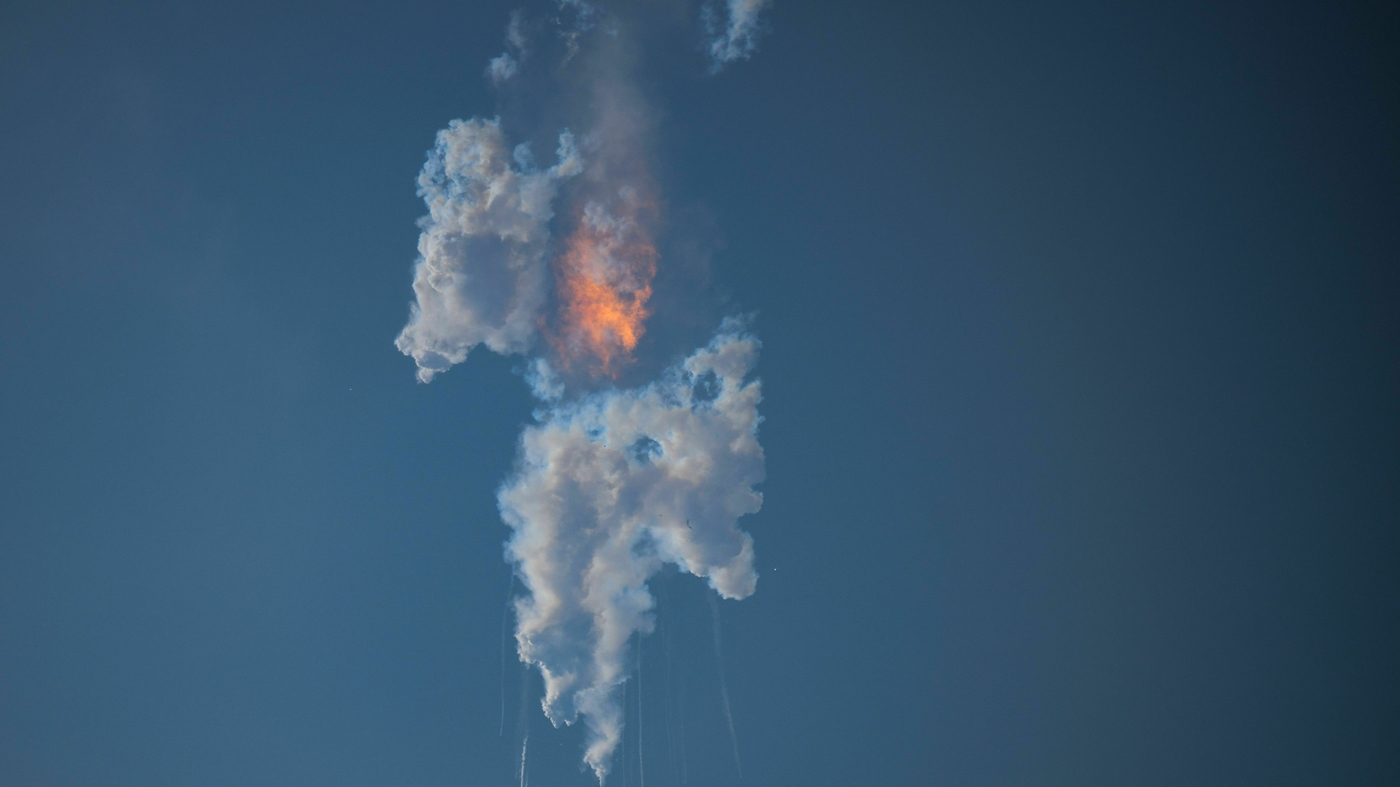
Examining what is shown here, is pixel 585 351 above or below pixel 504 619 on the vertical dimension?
above

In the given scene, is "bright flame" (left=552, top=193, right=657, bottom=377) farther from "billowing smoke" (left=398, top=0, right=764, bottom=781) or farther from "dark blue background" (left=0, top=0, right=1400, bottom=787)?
"dark blue background" (left=0, top=0, right=1400, bottom=787)

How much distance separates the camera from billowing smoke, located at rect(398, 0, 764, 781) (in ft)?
69.5

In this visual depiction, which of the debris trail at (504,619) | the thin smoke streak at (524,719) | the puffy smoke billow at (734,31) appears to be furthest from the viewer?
the thin smoke streak at (524,719)

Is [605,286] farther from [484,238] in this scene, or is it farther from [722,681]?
[722,681]

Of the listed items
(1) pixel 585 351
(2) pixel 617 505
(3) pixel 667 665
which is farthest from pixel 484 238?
(3) pixel 667 665

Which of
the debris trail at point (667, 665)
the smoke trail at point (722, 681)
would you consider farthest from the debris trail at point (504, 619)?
the smoke trail at point (722, 681)

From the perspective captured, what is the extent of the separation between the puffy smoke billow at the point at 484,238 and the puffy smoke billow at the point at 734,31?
20.2ft

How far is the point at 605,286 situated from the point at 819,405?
27.8ft

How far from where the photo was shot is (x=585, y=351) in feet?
71.5

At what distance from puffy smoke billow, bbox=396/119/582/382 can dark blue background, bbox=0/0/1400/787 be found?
4.11ft

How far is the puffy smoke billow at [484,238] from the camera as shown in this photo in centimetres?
2098

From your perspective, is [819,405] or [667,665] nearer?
[819,405]

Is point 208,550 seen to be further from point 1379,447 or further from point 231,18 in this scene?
point 1379,447

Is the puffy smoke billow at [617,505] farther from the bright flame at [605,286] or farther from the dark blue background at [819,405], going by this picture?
the bright flame at [605,286]
